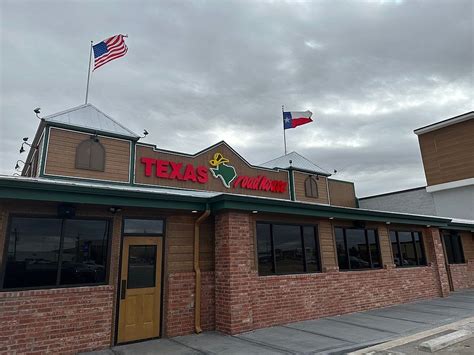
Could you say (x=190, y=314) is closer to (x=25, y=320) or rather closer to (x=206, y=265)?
(x=206, y=265)

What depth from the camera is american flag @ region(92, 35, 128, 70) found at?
10.9 meters

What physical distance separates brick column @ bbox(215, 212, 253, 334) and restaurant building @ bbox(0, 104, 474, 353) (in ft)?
0.08

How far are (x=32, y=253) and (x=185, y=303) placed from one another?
319 centimetres

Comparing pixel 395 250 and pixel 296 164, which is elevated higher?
pixel 296 164

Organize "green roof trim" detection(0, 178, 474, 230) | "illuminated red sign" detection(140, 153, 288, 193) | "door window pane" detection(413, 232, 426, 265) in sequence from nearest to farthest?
"green roof trim" detection(0, 178, 474, 230)
"illuminated red sign" detection(140, 153, 288, 193)
"door window pane" detection(413, 232, 426, 265)

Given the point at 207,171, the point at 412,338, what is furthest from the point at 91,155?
the point at 412,338

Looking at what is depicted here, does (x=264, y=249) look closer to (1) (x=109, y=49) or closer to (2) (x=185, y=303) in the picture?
(2) (x=185, y=303)

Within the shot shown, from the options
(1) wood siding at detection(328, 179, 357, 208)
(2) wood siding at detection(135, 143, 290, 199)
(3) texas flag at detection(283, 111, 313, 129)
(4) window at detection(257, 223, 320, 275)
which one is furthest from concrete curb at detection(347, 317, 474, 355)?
(1) wood siding at detection(328, 179, 357, 208)

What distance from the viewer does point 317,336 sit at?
6430mm

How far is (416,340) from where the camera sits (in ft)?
19.6

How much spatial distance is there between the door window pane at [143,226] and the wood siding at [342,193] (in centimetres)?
1431

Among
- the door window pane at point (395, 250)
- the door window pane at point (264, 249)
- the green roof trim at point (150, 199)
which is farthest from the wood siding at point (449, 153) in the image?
the door window pane at point (264, 249)

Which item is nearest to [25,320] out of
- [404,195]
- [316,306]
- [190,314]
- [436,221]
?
[190,314]

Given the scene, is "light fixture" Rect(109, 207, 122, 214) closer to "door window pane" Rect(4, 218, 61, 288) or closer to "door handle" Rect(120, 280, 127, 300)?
"door window pane" Rect(4, 218, 61, 288)
